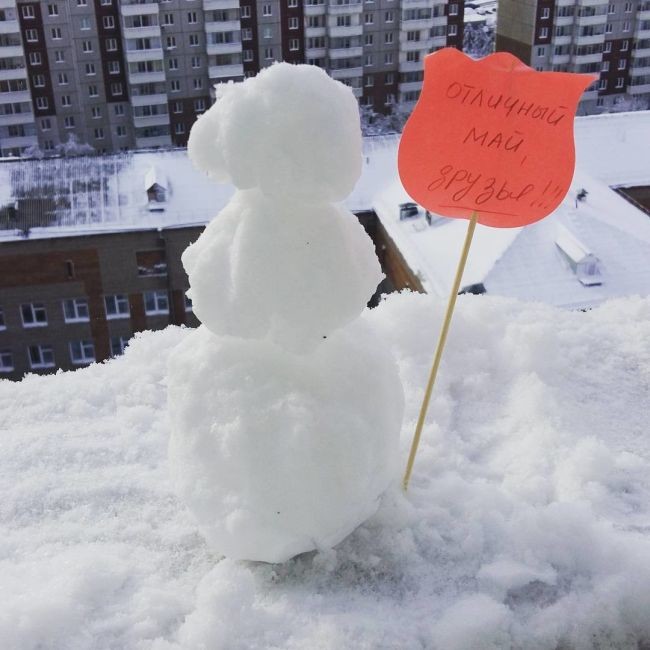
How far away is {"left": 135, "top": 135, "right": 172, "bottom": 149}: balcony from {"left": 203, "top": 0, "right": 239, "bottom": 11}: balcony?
13.6ft

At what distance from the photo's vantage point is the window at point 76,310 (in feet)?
51.2

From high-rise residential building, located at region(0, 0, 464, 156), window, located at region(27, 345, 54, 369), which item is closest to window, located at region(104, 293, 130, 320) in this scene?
window, located at region(27, 345, 54, 369)

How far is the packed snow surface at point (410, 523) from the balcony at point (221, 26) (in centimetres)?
2174

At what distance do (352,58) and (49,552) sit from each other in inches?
997

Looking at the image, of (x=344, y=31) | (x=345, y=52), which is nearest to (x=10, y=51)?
(x=344, y=31)

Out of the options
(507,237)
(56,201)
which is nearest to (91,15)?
(56,201)

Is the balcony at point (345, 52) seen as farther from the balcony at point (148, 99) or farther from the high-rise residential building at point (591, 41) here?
the high-rise residential building at point (591, 41)

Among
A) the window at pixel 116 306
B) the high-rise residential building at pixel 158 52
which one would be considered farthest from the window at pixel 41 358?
the high-rise residential building at pixel 158 52

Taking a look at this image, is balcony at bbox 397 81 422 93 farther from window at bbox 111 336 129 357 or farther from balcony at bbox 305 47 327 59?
window at bbox 111 336 129 357

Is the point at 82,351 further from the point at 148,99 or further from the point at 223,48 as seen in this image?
the point at 223,48

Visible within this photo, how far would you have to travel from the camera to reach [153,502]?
325 centimetres

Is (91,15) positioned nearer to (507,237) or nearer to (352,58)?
(352,58)

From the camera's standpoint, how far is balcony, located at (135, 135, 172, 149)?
2593cm

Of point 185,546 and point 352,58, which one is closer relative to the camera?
point 185,546
